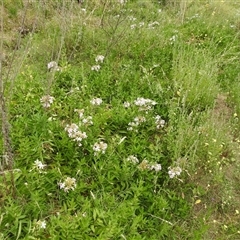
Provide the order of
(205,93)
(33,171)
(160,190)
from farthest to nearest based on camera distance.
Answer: (205,93) → (160,190) → (33,171)

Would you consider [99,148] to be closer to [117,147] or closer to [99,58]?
[117,147]

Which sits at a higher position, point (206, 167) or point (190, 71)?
point (190, 71)

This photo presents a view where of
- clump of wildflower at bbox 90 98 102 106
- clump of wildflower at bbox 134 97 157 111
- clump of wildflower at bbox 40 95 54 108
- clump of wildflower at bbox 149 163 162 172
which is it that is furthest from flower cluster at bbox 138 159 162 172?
clump of wildflower at bbox 40 95 54 108

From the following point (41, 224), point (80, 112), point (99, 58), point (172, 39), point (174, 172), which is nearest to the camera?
point (41, 224)

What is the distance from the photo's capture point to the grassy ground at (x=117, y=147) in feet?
7.63

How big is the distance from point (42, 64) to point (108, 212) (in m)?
2.40

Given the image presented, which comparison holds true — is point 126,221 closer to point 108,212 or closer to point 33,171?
point 108,212

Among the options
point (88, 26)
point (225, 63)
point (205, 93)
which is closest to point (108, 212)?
point (205, 93)

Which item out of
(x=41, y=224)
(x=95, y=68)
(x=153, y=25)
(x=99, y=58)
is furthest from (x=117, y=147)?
(x=153, y=25)

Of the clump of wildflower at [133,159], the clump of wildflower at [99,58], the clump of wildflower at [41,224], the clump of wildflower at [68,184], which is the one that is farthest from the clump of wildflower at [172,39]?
the clump of wildflower at [41,224]

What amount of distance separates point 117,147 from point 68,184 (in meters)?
0.61

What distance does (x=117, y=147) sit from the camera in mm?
2869

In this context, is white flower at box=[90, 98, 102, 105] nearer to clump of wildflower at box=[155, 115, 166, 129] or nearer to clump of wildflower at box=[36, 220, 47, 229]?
clump of wildflower at box=[155, 115, 166, 129]

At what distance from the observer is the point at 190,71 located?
3789 millimetres
